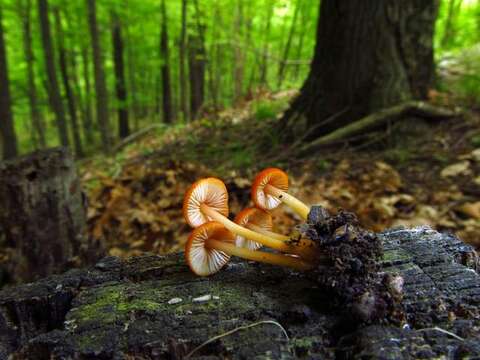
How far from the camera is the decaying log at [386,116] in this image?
4.51m

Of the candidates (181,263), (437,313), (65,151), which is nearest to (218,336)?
(181,263)

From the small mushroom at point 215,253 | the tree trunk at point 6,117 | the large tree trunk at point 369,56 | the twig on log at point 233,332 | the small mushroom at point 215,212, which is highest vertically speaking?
the large tree trunk at point 369,56

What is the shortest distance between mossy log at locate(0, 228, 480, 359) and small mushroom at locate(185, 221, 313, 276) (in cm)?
6

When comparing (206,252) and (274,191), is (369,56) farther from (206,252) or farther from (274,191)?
(206,252)

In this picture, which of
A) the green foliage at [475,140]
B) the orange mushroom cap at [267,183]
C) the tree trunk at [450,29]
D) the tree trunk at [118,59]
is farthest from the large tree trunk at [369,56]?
the tree trunk at [118,59]

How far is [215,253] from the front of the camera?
1704 mm

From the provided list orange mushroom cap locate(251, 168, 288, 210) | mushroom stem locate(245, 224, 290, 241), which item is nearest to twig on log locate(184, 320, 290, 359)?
mushroom stem locate(245, 224, 290, 241)

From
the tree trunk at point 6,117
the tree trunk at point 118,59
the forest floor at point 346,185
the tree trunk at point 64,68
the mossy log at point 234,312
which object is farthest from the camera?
the tree trunk at point 118,59

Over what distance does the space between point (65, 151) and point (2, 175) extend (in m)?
0.53

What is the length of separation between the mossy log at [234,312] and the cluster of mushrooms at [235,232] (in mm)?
89

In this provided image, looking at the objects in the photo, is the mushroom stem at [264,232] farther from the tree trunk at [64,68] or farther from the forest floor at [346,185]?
the tree trunk at [64,68]

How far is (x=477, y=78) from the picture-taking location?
507 cm

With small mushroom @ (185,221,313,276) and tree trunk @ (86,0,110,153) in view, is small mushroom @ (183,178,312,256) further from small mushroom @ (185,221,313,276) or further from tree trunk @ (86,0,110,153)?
tree trunk @ (86,0,110,153)

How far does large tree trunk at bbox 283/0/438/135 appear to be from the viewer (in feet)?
14.3
